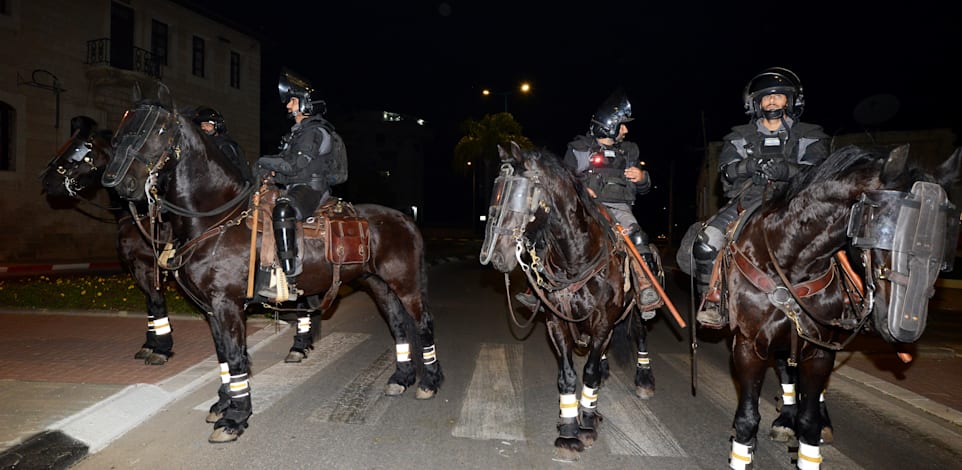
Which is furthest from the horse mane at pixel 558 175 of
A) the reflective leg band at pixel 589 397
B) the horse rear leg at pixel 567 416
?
the reflective leg band at pixel 589 397

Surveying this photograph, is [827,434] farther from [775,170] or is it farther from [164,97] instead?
[164,97]

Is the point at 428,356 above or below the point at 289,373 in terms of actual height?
above

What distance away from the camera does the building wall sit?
60.4 ft

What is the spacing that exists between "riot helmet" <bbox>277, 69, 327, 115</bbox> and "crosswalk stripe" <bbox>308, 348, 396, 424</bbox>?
3.00m

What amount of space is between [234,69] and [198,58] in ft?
7.03

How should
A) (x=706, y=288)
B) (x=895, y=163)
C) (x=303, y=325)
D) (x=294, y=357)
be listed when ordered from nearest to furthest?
(x=895, y=163) < (x=706, y=288) < (x=294, y=357) < (x=303, y=325)

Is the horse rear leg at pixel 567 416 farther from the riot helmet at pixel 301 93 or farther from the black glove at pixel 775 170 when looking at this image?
the riot helmet at pixel 301 93

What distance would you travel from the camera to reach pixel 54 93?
1945cm

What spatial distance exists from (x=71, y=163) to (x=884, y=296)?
26.2ft

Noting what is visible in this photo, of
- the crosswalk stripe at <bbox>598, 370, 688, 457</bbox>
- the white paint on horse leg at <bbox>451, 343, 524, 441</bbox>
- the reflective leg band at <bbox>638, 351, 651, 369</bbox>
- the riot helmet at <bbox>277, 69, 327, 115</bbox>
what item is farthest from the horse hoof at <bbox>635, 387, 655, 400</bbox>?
the riot helmet at <bbox>277, 69, 327, 115</bbox>

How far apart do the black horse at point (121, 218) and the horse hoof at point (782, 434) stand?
658cm

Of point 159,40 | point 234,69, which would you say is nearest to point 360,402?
point 159,40

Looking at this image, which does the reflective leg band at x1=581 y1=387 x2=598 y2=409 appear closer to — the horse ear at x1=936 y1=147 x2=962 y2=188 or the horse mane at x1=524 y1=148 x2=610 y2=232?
the horse mane at x1=524 y1=148 x2=610 y2=232

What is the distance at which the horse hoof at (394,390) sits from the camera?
5645mm
